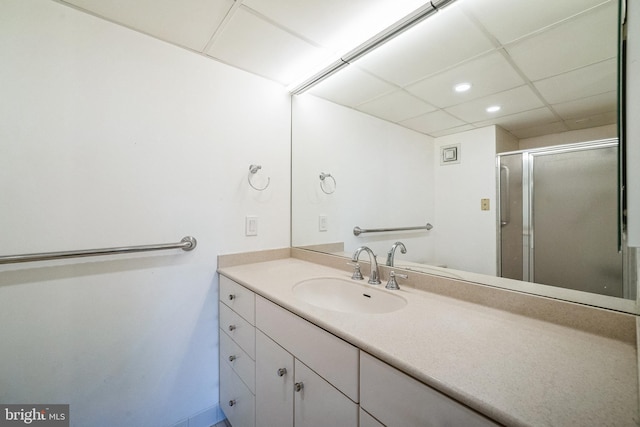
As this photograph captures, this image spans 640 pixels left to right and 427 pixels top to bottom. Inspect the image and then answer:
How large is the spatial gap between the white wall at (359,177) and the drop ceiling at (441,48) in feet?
0.47

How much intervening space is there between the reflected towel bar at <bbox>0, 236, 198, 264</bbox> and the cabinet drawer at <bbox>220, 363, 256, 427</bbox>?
713mm

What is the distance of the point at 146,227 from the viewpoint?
1206mm

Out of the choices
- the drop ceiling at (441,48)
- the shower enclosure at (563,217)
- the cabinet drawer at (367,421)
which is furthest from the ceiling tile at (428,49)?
the cabinet drawer at (367,421)

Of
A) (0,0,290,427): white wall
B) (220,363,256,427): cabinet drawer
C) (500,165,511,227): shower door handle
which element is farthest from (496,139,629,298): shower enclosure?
(0,0,290,427): white wall

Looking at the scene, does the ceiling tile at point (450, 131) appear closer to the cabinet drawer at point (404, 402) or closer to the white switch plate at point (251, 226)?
the cabinet drawer at point (404, 402)

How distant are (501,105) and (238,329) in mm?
1538

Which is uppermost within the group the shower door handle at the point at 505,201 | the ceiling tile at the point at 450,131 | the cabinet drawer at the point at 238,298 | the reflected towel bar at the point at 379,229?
the ceiling tile at the point at 450,131

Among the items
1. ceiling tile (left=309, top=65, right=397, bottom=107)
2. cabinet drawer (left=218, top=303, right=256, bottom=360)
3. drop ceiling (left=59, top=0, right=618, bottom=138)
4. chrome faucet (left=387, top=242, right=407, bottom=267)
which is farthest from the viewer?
ceiling tile (left=309, top=65, right=397, bottom=107)

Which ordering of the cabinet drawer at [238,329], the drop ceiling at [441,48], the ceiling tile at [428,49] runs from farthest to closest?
the cabinet drawer at [238,329]
the ceiling tile at [428,49]
the drop ceiling at [441,48]

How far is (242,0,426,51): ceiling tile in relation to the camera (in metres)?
1.02

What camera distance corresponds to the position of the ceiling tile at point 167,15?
1.03 meters

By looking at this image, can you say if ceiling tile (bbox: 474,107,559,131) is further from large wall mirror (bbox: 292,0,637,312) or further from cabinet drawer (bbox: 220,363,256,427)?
cabinet drawer (bbox: 220,363,256,427)

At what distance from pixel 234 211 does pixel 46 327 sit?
3.01 ft

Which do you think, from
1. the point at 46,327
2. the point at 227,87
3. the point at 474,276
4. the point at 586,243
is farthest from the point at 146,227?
the point at 586,243
